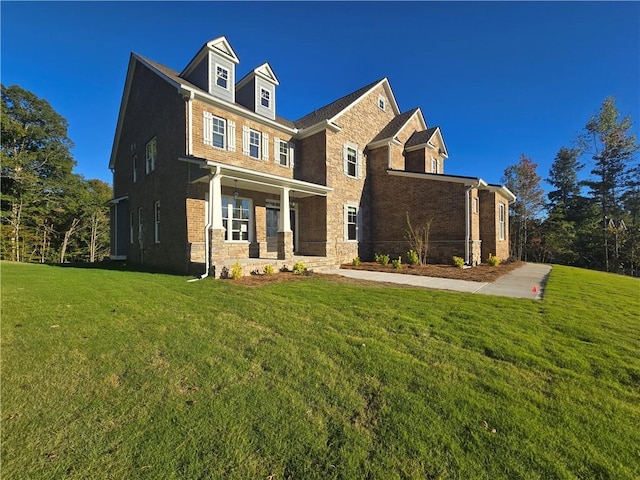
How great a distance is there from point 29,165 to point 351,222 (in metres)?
30.2

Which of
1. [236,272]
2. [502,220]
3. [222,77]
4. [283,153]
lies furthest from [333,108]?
[502,220]

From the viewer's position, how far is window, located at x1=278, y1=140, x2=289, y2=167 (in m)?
14.2

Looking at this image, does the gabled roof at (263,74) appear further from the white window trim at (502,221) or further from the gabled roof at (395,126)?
the white window trim at (502,221)

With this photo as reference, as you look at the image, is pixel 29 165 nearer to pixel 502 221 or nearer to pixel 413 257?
pixel 413 257

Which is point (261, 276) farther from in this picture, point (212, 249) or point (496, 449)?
point (496, 449)

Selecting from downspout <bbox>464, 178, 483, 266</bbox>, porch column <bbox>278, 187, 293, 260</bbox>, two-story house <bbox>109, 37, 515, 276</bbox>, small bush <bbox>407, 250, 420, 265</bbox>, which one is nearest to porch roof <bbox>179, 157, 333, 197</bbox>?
two-story house <bbox>109, 37, 515, 276</bbox>

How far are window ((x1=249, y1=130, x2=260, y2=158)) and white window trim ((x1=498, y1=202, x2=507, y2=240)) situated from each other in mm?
14130

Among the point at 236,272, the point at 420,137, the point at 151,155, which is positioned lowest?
the point at 236,272

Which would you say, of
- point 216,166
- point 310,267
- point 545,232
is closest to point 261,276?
point 310,267

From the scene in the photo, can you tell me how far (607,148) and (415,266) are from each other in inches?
1135

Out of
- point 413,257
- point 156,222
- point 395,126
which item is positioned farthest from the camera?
point 395,126

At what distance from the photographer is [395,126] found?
57.0 feet

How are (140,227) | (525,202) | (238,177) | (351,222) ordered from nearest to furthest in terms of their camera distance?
(238,177), (140,227), (351,222), (525,202)

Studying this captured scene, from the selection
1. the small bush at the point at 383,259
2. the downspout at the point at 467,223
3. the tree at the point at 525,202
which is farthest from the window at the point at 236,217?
the tree at the point at 525,202
